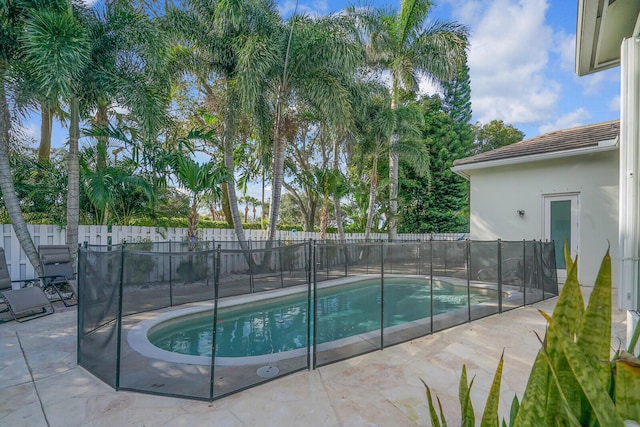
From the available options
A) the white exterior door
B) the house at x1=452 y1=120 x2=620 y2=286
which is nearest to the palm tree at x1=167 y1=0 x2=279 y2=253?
the house at x1=452 y1=120 x2=620 y2=286

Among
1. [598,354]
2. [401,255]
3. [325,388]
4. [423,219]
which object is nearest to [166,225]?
[401,255]

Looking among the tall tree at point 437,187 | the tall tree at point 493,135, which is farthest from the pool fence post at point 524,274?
the tall tree at point 493,135

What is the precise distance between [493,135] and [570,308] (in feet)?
100

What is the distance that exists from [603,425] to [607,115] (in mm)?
15330

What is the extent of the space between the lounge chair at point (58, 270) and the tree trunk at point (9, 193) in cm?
26

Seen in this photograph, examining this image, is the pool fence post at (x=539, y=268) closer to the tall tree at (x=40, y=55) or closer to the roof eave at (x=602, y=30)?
the roof eave at (x=602, y=30)

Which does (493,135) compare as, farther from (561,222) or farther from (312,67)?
(312,67)

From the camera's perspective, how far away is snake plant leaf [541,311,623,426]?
2.72ft

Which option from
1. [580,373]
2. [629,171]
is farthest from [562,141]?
[580,373]

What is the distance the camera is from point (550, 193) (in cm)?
936

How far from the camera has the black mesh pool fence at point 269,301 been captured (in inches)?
141

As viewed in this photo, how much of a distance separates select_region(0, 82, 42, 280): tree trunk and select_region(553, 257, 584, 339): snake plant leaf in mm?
8716

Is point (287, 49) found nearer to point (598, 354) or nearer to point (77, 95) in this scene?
point (77, 95)

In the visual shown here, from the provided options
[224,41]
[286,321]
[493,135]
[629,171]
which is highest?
[493,135]
